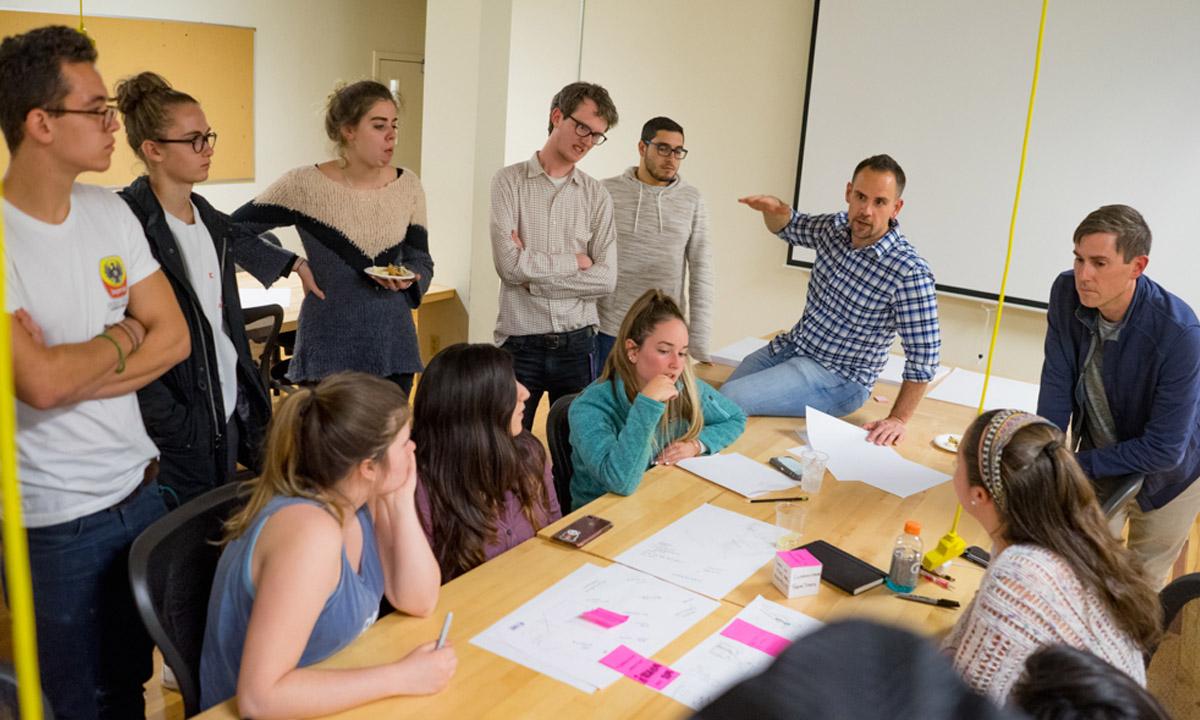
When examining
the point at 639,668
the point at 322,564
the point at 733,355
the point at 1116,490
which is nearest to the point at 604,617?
the point at 639,668

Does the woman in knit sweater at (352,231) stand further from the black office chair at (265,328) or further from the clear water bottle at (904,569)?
the clear water bottle at (904,569)

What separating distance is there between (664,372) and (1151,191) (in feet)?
10.4

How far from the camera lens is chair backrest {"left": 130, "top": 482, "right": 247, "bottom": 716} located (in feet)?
5.39

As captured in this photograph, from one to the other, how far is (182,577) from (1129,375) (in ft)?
8.09

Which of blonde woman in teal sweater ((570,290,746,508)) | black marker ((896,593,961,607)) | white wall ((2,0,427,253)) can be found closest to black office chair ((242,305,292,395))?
blonde woman in teal sweater ((570,290,746,508))

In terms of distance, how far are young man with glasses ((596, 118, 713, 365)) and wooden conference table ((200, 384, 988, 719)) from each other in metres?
0.78

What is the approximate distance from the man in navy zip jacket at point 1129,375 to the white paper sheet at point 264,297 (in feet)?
11.0

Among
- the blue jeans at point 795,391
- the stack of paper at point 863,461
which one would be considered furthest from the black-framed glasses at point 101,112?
the blue jeans at point 795,391

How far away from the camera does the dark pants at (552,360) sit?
3.59 m

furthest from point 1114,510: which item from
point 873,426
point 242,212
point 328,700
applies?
point 242,212

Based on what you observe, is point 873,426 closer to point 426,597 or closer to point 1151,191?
point 426,597

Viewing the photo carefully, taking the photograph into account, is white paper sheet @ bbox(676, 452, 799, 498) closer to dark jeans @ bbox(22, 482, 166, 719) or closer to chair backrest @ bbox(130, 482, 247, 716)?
chair backrest @ bbox(130, 482, 247, 716)

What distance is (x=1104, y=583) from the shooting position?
1.67m

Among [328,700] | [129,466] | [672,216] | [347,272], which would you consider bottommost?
[328,700]
